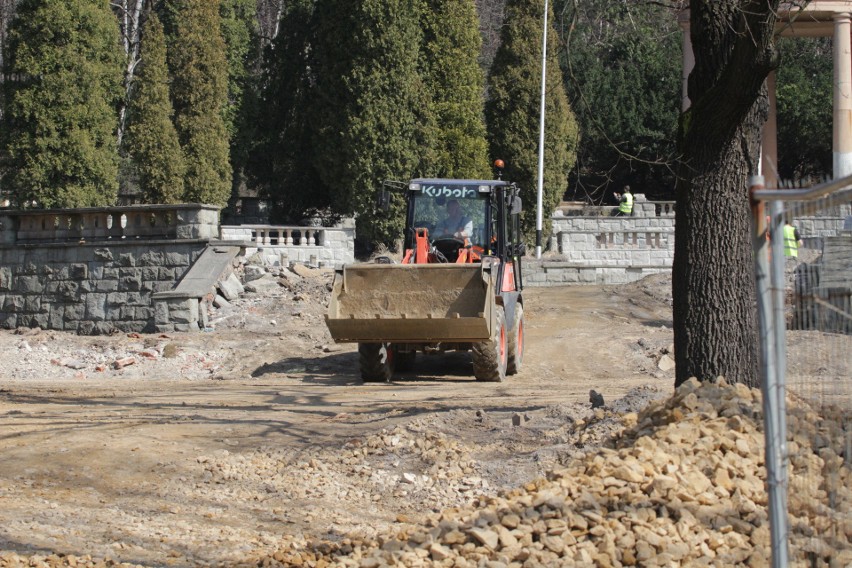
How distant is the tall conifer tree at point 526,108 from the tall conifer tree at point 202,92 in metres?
9.20

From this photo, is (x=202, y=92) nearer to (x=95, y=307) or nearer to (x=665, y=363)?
(x=95, y=307)

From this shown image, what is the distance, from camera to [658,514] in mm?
6164

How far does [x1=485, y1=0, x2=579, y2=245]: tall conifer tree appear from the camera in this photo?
36.4 m

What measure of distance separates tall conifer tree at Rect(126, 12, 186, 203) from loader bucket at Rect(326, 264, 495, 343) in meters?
22.1

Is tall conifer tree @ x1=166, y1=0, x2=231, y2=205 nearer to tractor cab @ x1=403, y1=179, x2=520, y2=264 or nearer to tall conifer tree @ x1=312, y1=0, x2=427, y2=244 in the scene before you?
tall conifer tree @ x1=312, y1=0, x2=427, y2=244

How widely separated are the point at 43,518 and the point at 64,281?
15694mm

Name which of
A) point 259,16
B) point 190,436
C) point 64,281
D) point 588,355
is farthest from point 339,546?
point 259,16

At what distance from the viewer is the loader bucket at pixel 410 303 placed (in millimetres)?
13875

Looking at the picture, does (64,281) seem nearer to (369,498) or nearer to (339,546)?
(369,498)

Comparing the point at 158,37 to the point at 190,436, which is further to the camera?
the point at 158,37

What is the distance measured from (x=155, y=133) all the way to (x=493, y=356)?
22925 millimetres

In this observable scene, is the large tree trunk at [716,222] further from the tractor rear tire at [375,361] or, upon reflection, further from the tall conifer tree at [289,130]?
the tall conifer tree at [289,130]

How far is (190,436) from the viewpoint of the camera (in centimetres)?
1014

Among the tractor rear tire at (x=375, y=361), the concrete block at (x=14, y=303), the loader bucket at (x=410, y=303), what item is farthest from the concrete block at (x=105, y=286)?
the loader bucket at (x=410, y=303)
